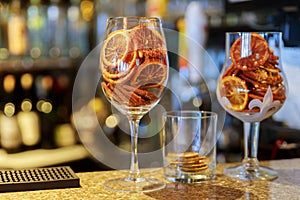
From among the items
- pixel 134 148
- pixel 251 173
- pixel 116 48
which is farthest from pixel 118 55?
pixel 251 173

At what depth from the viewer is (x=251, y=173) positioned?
1.22m

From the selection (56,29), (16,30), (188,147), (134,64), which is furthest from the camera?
(56,29)

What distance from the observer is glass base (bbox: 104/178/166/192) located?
1.09 m

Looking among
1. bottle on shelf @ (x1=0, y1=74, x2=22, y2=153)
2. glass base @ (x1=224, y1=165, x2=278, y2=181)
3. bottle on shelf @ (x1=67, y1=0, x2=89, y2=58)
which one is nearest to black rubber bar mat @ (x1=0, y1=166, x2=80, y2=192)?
glass base @ (x1=224, y1=165, x2=278, y2=181)

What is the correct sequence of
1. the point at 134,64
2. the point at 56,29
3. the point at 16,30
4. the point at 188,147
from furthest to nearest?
the point at 56,29 → the point at 16,30 → the point at 188,147 → the point at 134,64

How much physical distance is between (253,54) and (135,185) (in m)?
0.37

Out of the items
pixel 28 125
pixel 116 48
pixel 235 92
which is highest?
pixel 116 48

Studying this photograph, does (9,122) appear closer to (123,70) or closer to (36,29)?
(36,29)

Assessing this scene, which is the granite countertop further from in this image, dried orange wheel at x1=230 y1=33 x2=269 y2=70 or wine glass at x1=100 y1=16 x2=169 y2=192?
dried orange wheel at x1=230 y1=33 x2=269 y2=70

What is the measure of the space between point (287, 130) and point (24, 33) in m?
1.50

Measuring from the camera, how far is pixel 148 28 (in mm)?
1074

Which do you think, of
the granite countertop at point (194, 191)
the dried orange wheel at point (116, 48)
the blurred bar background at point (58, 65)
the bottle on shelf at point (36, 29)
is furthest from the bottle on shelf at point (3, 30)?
the dried orange wheel at point (116, 48)

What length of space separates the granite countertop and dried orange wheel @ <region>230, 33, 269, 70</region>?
0.24 m

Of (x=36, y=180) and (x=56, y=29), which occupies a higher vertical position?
(x=56, y=29)
